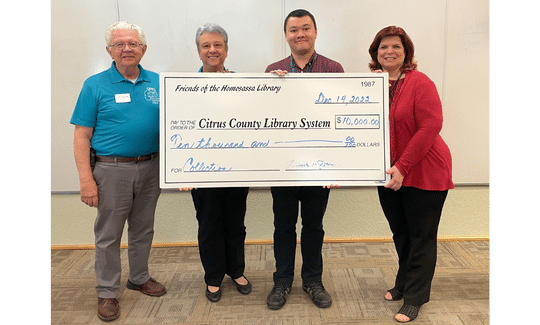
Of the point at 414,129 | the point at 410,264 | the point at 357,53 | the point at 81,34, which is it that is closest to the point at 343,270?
the point at 410,264

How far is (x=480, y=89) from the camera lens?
10.3 ft

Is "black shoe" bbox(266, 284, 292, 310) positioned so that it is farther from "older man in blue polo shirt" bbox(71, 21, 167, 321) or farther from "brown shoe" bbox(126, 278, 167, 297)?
"older man in blue polo shirt" bbox(71, 21, 167, 321)

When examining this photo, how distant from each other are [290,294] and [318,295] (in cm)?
22

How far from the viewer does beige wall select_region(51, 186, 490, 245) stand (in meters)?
3.29

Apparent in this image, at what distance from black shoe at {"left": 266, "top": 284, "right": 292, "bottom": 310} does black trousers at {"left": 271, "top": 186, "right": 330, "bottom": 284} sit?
0.12 feet

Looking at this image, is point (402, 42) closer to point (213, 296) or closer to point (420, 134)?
point (420, 134)

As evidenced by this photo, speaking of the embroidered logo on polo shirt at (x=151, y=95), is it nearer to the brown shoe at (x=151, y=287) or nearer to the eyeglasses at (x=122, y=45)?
the eyeglasses at (x=122, y=45)

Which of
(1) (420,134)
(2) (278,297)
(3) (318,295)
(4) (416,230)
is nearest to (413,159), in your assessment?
(1) (420,134)

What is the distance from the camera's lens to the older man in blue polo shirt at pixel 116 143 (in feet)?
6.63

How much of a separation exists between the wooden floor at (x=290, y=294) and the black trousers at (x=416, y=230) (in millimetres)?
201

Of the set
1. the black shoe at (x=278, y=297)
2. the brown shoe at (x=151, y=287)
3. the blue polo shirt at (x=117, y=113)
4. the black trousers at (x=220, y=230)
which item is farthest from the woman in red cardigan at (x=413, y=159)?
the brown shoe at (x=151, y=287)

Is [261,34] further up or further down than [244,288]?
further up

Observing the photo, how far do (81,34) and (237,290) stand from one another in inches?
95.8

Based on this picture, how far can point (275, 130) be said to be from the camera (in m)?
2.05
